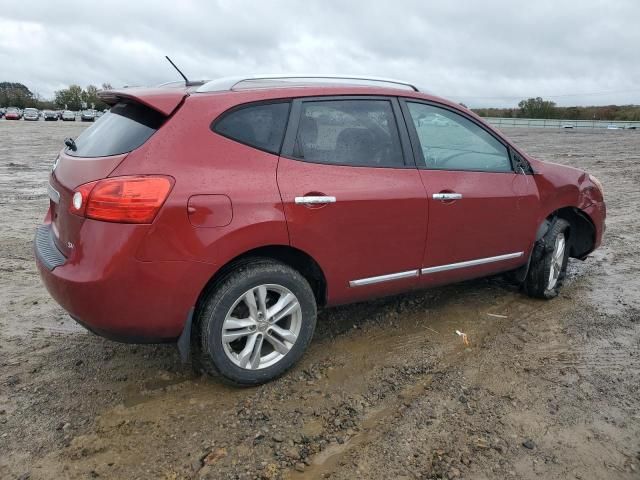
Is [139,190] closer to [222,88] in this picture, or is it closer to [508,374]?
[222,88]

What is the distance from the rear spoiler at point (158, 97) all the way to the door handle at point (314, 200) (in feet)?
2.77

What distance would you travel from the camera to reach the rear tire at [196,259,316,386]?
115 inches

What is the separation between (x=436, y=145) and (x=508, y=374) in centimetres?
162

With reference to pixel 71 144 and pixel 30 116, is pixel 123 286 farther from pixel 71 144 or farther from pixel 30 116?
pixel 30 116

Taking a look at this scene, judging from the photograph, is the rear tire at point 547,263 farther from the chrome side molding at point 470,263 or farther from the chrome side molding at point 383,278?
the chrome side molding at point 383,278

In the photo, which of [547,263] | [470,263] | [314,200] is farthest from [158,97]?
[547,263]

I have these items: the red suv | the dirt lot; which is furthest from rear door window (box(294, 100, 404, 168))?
the dirt lot

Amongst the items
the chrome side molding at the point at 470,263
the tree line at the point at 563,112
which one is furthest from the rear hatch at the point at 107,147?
the tree line at the point at 563,112

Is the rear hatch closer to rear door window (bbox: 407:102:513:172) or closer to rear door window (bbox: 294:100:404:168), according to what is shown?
rear door window (bbox: 294:100:404:168)

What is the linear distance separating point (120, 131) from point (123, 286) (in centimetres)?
92

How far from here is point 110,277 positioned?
2.64 metres

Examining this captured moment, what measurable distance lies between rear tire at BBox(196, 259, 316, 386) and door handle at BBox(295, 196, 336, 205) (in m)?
0.39

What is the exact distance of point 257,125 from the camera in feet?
10.1

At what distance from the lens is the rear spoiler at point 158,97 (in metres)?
2.90
